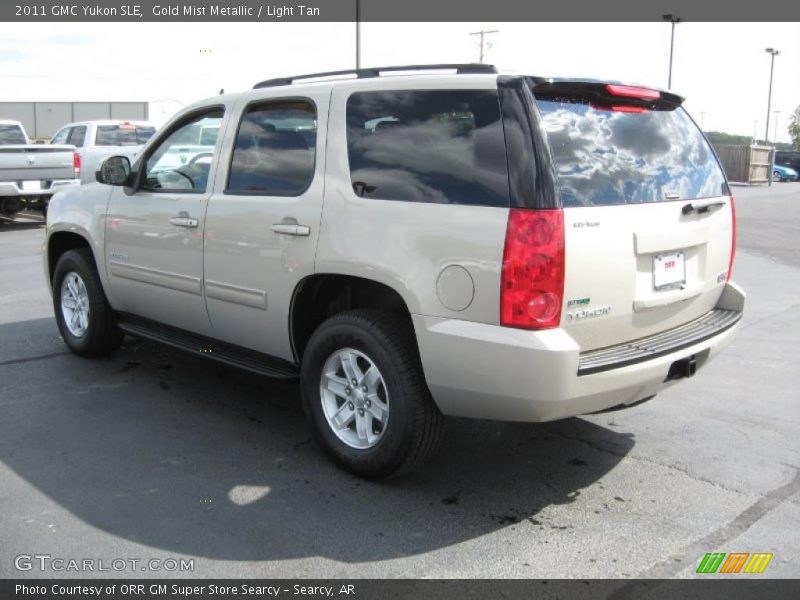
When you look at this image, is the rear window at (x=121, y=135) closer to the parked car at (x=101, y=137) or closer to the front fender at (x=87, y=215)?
the parked car at (x=101, y=137)

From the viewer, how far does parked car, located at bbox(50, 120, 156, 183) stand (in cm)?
1792

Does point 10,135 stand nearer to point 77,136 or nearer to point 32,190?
point 77,136

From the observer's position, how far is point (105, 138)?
18828 millimetres

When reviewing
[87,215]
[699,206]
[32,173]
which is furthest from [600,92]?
[32,173]

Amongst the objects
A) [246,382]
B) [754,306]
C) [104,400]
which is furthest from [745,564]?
[754,306]

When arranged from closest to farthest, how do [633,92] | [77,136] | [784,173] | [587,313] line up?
[587,313] → [633,92] → [77,136] → [784,173]

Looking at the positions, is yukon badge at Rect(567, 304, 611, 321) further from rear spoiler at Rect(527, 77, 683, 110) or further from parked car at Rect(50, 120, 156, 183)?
parked car at Rect(50, 120, 156, 183)

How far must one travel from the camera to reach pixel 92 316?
5992mm

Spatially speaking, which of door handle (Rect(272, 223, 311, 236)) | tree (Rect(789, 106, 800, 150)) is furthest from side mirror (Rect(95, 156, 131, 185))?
tree (Rect(789, 106, 800, 150))

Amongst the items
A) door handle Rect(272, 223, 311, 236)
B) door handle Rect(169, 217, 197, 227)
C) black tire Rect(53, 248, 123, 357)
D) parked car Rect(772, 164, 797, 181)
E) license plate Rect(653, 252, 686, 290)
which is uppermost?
door handle Rect(272, 223, 311, 236)

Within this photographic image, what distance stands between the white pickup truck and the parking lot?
9320 mm

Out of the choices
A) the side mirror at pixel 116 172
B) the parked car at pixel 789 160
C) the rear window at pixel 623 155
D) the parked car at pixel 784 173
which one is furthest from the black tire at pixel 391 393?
the parked car at pixel 789 160

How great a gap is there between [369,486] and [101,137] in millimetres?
16810

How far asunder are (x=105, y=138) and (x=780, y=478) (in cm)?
1770
